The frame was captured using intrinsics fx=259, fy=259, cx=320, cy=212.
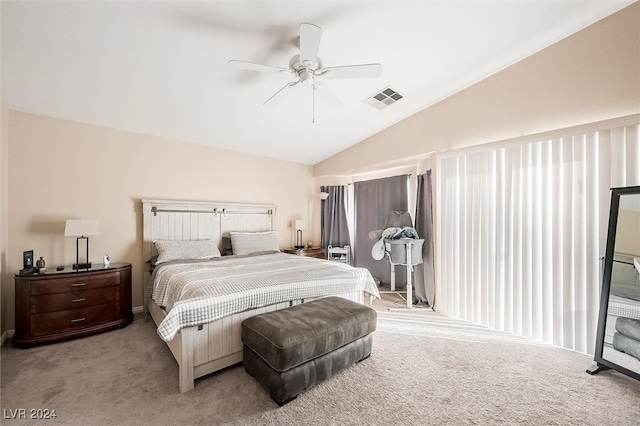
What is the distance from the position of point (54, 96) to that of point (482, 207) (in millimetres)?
4828

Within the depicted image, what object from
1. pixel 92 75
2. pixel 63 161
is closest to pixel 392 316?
pixel 92 75

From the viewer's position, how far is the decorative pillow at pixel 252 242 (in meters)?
3.99

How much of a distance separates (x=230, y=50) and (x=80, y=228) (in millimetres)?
2520

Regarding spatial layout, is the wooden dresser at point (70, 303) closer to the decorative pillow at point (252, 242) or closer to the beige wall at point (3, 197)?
the beige wall at point (3, 197)

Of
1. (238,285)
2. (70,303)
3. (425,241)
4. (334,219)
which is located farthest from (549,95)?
(70,303)

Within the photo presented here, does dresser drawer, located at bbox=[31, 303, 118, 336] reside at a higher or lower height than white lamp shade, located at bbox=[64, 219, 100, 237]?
lower

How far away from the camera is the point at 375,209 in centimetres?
486

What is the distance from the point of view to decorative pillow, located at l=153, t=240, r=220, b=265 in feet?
10.8

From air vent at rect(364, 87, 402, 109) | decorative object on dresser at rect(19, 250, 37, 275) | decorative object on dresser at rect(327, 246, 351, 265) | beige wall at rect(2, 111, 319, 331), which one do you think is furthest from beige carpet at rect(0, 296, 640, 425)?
air vent at rect(364, 87, 402, 109)

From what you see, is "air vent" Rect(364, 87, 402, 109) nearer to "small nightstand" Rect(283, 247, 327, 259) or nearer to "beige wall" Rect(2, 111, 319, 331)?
"beige wall" Rect(2, 111, 319, 331)

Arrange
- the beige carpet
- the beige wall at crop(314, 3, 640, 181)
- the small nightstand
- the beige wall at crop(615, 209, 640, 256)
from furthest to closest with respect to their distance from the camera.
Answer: the small nightstand, the beige wall at crop(314, 3, 640, 181), the beige wall at crop(615, 209, 640, 256), the beige carpet

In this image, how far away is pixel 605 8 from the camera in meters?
2.20

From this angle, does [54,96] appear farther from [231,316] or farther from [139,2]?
[231,316]

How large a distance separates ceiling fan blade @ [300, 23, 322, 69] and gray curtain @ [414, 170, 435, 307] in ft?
8.23
